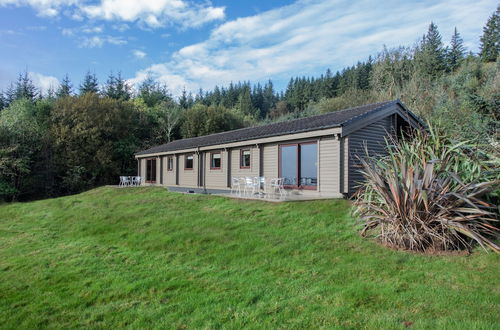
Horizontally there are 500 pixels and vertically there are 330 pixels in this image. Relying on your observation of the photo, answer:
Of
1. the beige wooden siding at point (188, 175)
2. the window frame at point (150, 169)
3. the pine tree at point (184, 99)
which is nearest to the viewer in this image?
the beige wooden siding at point (188, 175)

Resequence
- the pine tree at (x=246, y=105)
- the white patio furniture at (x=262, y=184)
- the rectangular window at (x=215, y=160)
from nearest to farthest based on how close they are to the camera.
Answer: the white patio furniture at (x=262, y=184), the rectangular window at (x=215, y=160), the pine tree at (x=246, y=105)

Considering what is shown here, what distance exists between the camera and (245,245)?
672 centimetres

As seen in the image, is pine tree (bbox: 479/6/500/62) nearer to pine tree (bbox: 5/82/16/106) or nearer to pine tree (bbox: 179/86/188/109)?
pine tree (bbox: 179/86/188/109)

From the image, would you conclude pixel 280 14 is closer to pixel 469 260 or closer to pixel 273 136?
pixel 273 136

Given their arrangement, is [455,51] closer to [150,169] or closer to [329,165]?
[329,165]

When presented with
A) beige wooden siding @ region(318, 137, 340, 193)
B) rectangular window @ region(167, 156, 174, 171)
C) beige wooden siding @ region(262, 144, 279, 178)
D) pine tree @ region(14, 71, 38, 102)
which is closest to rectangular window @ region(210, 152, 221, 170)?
beige wooden siding @ region(262, 144, 279, 178)

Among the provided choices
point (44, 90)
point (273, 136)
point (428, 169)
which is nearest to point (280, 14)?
point (273, 136)

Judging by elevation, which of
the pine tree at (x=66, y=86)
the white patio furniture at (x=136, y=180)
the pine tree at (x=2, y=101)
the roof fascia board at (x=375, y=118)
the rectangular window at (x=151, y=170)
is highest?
the pine tree at (x=66, y=86)

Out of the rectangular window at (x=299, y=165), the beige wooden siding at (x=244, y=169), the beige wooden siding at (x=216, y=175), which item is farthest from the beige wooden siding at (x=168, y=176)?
the rectangular window at (x=299, y=165)

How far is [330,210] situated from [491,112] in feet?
21.5

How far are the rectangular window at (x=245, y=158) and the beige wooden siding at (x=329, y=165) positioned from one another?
4.35 m

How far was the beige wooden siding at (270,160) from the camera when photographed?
543 inches

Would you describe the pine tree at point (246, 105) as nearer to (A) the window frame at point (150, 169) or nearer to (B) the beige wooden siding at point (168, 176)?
(A) the window frame at point (150, 169)

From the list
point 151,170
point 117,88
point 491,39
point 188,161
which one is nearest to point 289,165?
point 188,161
